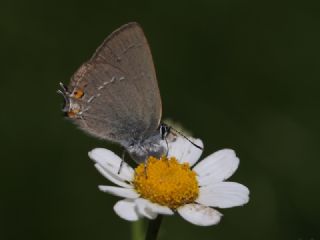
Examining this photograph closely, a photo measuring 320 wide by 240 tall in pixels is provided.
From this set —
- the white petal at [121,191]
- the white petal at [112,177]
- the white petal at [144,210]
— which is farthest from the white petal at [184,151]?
the white petal at [144,210]

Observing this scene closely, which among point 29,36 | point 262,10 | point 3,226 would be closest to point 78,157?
point 3,226

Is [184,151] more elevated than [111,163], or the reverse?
[184,151]

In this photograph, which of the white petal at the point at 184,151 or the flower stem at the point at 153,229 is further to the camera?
the white petal at the point at 184,151

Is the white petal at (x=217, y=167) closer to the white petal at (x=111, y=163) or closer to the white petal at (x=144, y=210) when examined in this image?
the white petal at (x=111, y=163)

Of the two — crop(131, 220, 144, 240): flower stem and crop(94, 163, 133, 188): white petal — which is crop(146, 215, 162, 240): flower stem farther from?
crop(131, 220, 144, 240): flower stem

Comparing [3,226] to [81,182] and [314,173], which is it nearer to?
[81,182]

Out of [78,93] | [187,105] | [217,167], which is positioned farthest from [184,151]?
[187,105]

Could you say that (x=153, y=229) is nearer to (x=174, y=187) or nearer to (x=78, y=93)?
(x=174, y=187)

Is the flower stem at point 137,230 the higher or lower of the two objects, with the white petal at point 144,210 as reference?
higher
